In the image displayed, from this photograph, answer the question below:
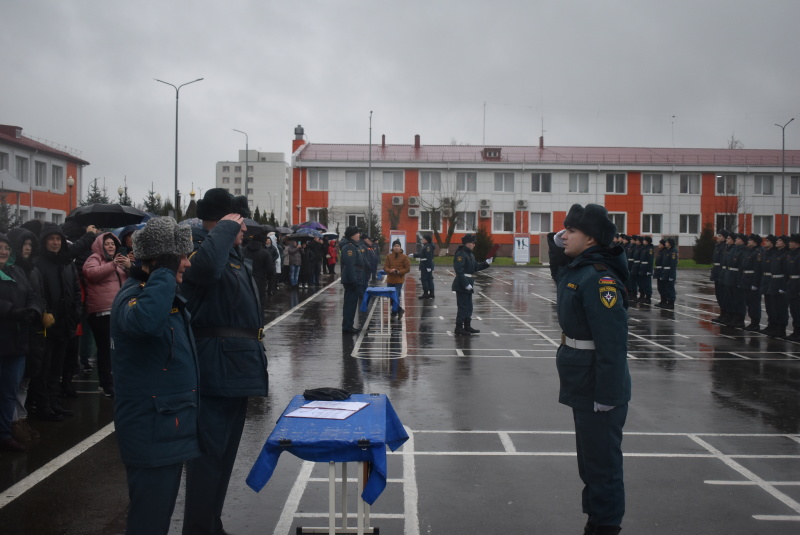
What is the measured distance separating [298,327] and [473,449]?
10446 mm

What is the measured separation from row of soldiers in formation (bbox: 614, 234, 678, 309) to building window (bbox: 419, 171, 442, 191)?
3603cm

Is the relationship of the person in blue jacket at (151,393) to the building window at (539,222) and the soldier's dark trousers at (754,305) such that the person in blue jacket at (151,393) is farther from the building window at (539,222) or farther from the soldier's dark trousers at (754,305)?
the building window at (539,222)

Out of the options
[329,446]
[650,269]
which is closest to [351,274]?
[329,446]

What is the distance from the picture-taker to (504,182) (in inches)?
2525

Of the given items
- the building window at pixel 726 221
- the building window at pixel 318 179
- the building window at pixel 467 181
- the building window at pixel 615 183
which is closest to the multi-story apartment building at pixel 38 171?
the building window at pixel 318 179

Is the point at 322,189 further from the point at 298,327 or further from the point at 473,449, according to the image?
the point at 473,449

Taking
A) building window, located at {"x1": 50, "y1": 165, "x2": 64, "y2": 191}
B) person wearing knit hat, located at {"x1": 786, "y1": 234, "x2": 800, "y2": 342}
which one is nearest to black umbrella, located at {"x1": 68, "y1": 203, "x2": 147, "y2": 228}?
person wearing knit hat, located at {"x1": 786, "y1": 234, "x2": 800, "y2": 342}

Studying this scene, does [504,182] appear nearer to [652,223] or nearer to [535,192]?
[535,192]

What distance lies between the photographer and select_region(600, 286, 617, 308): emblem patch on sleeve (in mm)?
4949

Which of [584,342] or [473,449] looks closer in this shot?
[584,342]

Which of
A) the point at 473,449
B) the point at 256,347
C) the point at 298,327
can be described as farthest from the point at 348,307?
the point at 256,347

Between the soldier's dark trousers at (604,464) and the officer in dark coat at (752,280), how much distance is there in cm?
1437

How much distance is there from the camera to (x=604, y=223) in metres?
5.19

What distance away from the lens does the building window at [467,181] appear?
6400cm
